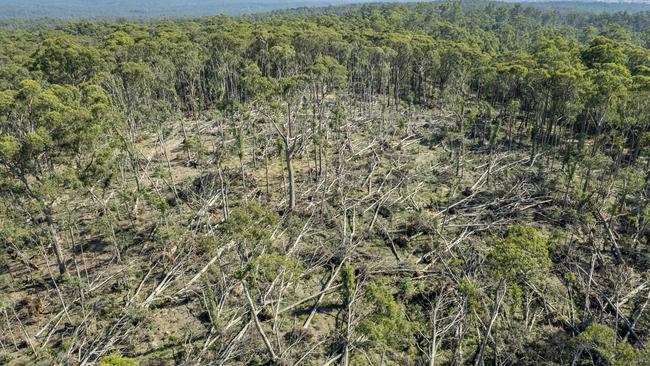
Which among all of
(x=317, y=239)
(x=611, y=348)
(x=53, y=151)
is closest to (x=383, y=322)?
(x=611, y=348)

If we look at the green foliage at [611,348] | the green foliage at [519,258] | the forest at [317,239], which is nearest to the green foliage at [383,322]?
the forest at [317,239]

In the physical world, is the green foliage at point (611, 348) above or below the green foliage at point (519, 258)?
below

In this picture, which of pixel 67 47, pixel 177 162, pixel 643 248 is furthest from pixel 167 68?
pixel 643 248

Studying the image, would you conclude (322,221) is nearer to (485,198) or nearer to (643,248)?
(485,198)

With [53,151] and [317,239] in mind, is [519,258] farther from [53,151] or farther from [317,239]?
[53,151]

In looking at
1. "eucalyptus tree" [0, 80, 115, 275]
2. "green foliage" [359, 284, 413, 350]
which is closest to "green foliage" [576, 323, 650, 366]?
"green foliage" [359, 284, 413, 350]

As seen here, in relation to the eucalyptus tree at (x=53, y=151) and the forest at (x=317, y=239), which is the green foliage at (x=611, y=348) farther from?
the eucalyptus tree at (x=53, y=151)

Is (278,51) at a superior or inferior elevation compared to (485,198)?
superior

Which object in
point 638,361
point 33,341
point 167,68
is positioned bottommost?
point 33,341
